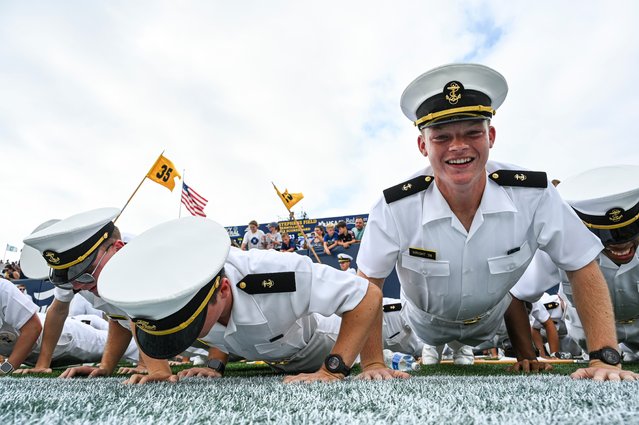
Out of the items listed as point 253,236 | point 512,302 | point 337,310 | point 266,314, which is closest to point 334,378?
point 337,310

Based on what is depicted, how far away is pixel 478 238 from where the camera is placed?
228 centimetres

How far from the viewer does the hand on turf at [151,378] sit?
2.02 metres

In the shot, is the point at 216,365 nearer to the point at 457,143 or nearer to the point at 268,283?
the point at 268,283

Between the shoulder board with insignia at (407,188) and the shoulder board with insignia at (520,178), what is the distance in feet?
1.13

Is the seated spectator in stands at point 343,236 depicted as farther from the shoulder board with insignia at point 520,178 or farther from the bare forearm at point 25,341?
the shoulder board with insignia at point 520,178

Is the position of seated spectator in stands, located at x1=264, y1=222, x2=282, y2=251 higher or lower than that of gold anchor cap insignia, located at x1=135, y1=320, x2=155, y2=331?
higher

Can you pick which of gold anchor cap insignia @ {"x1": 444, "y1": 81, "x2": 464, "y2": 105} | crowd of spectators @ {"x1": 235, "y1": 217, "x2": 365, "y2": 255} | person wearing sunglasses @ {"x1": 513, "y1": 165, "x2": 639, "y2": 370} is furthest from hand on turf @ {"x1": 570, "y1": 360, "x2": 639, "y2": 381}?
crowd of spectators @ {"x1": 235, "y1": 217, "x2": 365, "y2": 255}

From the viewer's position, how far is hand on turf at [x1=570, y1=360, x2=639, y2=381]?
64.3 inches

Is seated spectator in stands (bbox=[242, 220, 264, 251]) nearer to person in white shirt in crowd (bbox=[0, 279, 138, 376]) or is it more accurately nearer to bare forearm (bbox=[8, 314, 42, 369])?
person in white shirt in crowd (bbox=[0, 279, 138, 376])

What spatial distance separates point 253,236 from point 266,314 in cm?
773

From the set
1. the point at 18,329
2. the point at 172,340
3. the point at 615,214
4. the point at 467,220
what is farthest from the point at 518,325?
the point at 18,329

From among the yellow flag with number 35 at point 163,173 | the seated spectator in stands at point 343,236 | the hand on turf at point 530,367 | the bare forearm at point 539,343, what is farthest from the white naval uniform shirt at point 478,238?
the yellow flag with number 35 at point 163,173

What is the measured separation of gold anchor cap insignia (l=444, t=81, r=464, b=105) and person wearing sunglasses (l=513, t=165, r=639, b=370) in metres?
1.14

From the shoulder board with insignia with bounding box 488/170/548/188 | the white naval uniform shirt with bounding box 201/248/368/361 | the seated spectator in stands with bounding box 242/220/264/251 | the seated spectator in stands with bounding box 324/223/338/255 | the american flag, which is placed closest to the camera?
the white naval uniform shirt with bounding box 201/248/368/361
